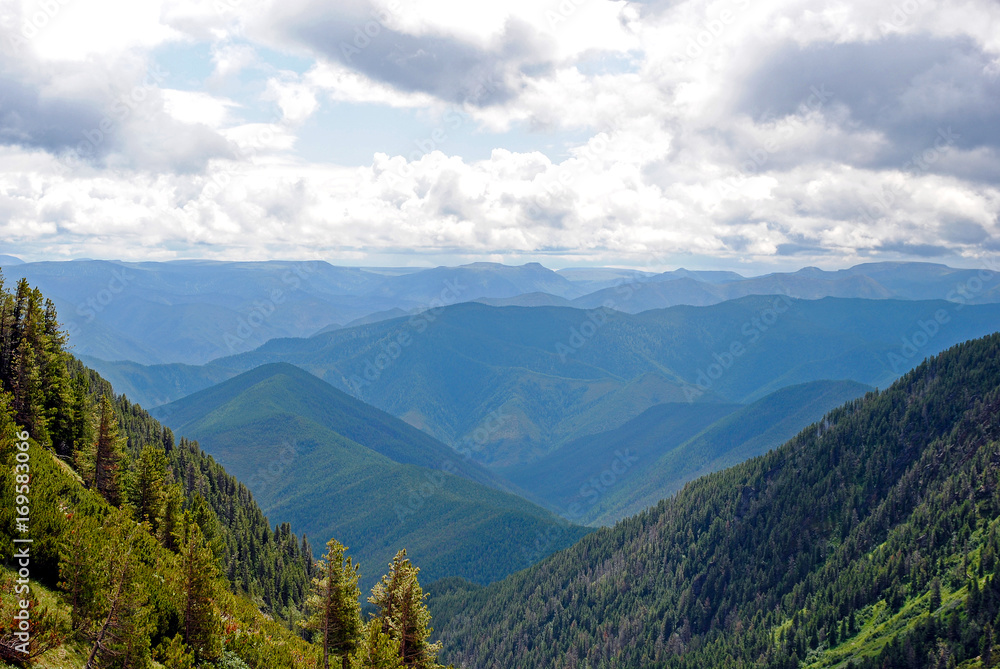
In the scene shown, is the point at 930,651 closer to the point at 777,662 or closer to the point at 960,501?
the point at 777,662

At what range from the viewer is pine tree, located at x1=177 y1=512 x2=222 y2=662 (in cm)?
3512

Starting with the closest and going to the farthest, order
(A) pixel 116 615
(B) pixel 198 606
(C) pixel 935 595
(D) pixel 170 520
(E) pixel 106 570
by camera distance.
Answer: (A) pixel 116 615 → (E) pixel 106 570 → (B) pixel 198 606 → (D) pixel 170 520 → (C) pixel 935 595

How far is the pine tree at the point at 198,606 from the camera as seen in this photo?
3512 centimetres

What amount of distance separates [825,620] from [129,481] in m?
152

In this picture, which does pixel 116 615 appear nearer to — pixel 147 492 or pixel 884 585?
pixel 147 492

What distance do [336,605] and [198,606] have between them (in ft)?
48.0

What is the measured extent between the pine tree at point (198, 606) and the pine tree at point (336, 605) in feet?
37.2

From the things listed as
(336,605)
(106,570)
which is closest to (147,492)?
(336,605)

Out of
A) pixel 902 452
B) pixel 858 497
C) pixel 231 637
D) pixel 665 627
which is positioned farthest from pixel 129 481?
pixel 902 452

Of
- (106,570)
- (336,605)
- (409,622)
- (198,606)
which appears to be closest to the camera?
(106,570)

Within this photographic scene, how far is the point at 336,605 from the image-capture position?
4844cm

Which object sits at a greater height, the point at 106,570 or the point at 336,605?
the point at 106,570

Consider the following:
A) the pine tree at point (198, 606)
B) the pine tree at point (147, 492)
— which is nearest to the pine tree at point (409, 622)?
the pine tree at point (198, 606)

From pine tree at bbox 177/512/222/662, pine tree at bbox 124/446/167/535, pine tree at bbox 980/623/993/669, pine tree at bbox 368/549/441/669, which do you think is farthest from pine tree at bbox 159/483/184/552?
pine tree at bbox 980/623/993/669
